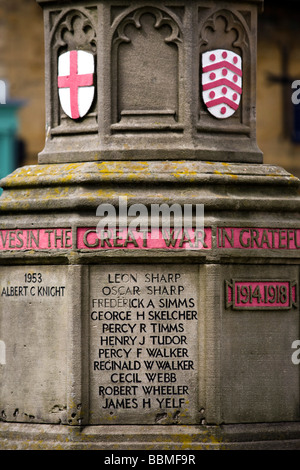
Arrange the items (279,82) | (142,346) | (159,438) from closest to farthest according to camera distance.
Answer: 1. (159,438)
2. (142,346)
3. (279,82)

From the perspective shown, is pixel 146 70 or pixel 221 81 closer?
pixel 146 70

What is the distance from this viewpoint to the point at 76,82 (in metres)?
8.11

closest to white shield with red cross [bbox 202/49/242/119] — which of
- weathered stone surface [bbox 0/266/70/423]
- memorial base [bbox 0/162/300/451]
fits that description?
memorial base [bbox 0/162/300/451]

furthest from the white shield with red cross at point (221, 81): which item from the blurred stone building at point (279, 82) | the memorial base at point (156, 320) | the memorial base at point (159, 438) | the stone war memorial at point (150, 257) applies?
the blurred stone building at point (279, 82)

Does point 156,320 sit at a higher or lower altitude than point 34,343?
higher

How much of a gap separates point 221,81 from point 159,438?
2.44 metres

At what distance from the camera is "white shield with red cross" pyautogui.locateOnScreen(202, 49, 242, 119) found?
26.4 ft

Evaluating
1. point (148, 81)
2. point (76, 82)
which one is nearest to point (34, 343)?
point (76, 82)

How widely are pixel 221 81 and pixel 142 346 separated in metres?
1.89

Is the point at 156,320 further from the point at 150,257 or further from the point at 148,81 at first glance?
the point at 148,81

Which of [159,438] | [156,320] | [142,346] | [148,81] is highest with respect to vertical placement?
[148,81]

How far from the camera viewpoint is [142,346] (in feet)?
25.3

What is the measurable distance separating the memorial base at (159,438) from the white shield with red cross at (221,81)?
2.14 meters

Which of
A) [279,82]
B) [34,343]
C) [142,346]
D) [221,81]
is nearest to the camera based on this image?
[142,346]
